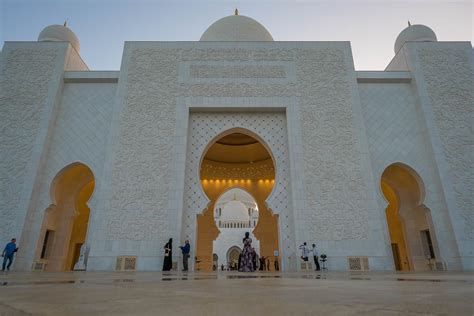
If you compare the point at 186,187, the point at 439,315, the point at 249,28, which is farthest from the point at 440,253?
the point at 249,28

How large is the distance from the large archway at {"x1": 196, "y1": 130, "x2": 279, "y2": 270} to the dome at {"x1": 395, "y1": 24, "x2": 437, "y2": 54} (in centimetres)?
489

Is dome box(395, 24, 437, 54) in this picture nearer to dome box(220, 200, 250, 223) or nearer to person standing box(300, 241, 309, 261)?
person standing box(300, 241, 309, 261)

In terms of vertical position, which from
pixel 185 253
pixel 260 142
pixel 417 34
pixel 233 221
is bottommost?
pixel 185 253

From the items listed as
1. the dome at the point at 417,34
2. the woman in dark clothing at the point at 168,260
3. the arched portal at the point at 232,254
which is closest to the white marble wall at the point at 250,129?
the woman in dark clothing at the point at 168,260

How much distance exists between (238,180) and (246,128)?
3.85 metres

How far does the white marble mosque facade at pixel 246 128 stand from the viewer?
17.9 ft

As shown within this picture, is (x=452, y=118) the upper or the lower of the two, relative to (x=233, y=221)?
upper

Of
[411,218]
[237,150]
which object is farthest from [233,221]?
[411,218]

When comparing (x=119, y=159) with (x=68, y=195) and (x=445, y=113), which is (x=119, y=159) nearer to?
(x=68, y=195)

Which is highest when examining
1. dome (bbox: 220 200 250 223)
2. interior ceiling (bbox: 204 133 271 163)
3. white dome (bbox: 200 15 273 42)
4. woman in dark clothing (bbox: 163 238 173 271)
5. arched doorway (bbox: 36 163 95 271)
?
white dome (bbox: 200 15 273 42)

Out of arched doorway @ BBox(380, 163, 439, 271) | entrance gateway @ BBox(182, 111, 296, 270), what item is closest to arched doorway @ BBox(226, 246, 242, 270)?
entrance gateway @ BBox(182, 111, 296, 270)

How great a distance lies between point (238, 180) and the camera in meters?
10.0

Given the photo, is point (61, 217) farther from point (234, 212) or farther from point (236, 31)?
point (234, 212)

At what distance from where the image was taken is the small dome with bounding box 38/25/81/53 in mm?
7576
